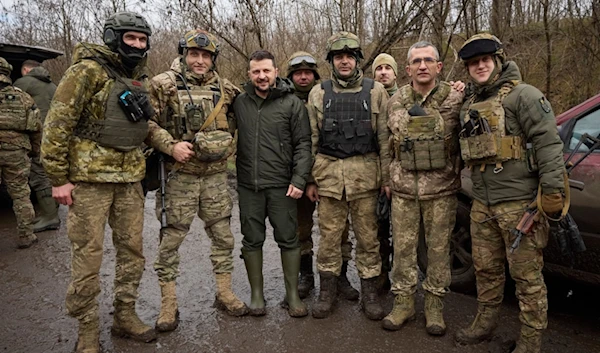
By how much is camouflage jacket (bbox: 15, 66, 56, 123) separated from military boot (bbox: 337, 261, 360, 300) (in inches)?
202

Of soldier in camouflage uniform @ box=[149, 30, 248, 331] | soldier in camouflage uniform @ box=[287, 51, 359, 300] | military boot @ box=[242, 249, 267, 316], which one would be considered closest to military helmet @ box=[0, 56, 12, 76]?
soldier in camouflage uniform @ box=[149, 30, 248, 331]

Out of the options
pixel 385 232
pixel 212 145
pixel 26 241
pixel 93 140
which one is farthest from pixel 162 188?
pixel 26 241

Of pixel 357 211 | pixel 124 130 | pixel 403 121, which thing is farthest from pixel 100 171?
pixel 403 121

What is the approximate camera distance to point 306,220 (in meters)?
4.07

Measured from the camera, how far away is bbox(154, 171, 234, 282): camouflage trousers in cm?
339

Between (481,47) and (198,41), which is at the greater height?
(198,41)

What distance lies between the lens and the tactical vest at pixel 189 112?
3.34 m

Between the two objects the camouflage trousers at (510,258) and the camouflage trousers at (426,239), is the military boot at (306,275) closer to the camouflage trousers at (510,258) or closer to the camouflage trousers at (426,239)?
the camouflage trousers at (426,239)

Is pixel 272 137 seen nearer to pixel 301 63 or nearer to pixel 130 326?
pixel 301 63

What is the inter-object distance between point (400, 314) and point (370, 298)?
293mm

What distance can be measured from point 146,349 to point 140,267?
574 mm

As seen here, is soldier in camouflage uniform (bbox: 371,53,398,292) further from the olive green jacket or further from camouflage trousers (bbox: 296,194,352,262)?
the olive green jacket

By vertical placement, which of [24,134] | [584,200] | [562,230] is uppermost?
[24,134]

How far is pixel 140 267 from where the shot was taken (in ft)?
10.8
